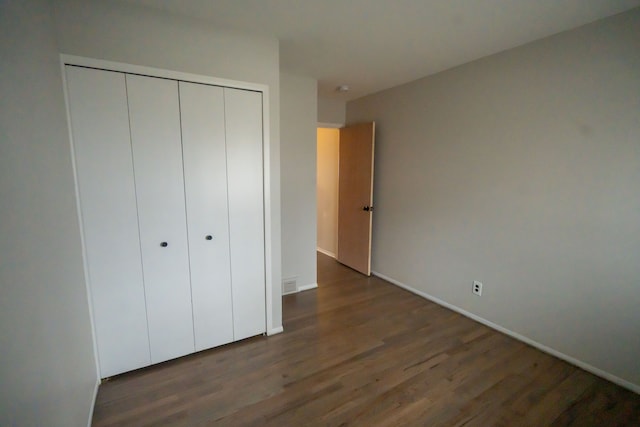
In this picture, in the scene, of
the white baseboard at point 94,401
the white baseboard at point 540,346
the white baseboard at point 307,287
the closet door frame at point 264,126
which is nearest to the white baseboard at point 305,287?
the white baseboard at point 307,287

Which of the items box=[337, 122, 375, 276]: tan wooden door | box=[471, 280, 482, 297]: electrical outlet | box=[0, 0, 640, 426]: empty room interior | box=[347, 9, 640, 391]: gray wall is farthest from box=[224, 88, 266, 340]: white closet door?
box=[471, 280, 482, 297]: electrical outlet

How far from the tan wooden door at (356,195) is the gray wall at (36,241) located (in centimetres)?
308

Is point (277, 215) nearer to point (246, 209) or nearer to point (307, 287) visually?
point (246, 209)

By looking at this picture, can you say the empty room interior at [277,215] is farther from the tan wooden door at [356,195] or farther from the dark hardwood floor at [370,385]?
the tan wooden door at [356,195]

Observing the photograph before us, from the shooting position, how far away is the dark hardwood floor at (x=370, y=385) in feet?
5.73

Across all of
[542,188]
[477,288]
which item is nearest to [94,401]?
[477,288]

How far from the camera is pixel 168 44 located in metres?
1.96

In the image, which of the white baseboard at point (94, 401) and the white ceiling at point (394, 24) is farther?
the white ceiling at point (394, 24)

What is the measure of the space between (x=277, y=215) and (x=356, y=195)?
6.07 ft

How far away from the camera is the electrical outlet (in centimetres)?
286

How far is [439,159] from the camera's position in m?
3.15

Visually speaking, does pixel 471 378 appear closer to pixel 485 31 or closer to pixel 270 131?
pixel 270 131

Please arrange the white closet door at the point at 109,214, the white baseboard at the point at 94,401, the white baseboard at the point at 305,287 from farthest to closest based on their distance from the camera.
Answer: the white baseboard at the point at 305,287
the white closet door at the point at 109,214
the white baseboard at the point at 94,401

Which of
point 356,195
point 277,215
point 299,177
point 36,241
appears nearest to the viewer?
point 36,241
